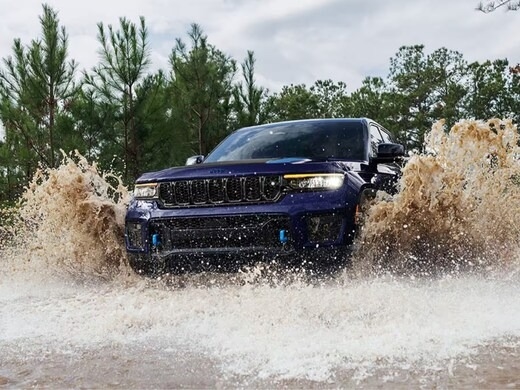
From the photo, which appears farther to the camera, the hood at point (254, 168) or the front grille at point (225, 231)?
the hood at point (254, 168)

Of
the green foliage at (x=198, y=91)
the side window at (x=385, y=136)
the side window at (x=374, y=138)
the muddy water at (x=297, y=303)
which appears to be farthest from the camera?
the green foliage at (x=198, y=91)

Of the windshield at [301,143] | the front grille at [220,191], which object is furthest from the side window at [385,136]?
the front grille at [220,191]

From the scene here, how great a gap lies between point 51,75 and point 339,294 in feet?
52.4

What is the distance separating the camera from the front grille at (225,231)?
4953 millimetres

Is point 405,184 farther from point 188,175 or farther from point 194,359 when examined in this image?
point 194,359

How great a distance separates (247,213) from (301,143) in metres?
1.52

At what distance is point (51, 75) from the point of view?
18.9 metres

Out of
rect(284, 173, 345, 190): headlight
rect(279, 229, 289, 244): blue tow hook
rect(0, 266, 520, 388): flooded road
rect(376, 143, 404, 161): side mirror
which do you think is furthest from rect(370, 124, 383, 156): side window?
rect(279, 229, 289, 244): blue tow hook

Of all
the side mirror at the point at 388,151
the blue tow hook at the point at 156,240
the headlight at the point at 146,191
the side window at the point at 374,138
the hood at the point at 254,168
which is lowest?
the blue tow hook at the point at 156,240

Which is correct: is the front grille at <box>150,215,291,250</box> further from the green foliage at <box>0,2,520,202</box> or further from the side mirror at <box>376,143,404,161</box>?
the green foliage at <box>0,2,520,202</box>

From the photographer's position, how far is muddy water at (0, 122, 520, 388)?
3.22m

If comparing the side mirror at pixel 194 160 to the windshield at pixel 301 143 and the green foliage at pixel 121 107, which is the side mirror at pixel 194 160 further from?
the green foliage at pixel 121 107

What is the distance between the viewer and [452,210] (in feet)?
19.1

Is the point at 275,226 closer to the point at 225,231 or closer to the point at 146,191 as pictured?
the point at 225,231
